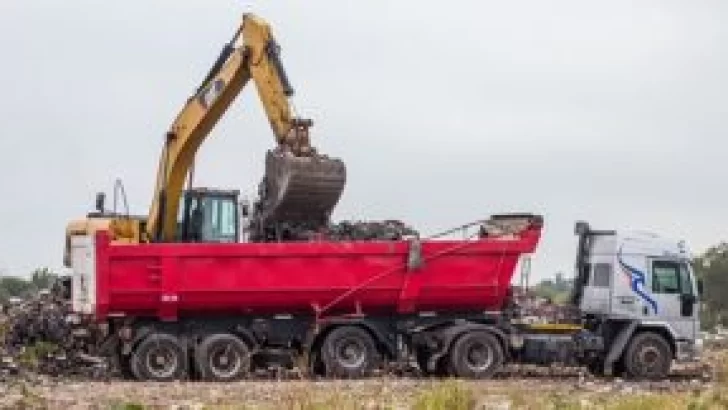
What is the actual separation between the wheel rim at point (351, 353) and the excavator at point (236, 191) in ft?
6.66

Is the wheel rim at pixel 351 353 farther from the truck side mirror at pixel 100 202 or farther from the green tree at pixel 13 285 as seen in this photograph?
the green tree at pixel 13 285

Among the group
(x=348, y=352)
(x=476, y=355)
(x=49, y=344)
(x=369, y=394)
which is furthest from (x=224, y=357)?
(x=369, y=394)

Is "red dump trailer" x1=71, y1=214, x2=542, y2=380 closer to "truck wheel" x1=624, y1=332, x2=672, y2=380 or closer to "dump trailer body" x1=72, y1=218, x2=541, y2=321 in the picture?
"dump trailer body" x1=72, y1=218, x2=541, y2=321

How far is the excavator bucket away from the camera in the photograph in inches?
934

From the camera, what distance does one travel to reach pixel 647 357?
83.7ft

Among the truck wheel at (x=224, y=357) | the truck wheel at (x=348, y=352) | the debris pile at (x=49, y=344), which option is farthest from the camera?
the debris pile at (x=49, y=344)

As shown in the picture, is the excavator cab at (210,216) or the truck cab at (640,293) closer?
the excavator cab at (210,216)

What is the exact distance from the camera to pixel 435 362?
24438 millimetres

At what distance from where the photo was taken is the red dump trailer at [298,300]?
22.8 meters

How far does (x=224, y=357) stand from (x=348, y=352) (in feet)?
6.39

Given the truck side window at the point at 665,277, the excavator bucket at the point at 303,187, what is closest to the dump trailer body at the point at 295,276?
the excavator bucket at the point at 303,187

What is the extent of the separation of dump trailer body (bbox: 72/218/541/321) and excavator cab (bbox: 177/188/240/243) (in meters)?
1.57

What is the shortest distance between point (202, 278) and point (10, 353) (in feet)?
15.3

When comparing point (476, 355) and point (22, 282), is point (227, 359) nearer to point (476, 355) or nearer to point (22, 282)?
point (476, 355)
